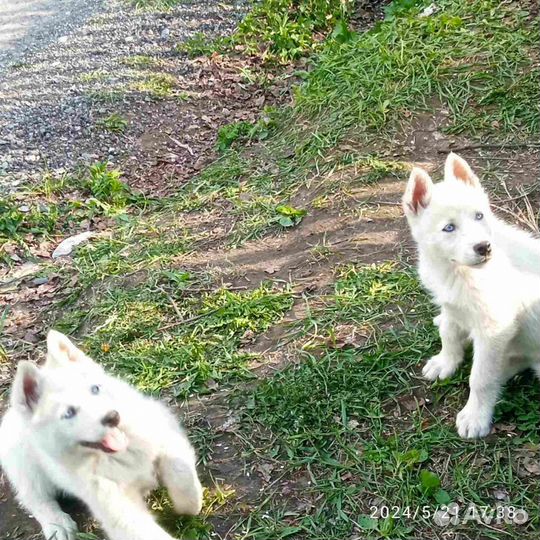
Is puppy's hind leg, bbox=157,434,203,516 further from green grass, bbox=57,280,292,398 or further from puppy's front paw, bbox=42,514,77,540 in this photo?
green grass, bbox=57,280,292,398

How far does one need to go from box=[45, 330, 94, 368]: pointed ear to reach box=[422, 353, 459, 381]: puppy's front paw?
1.92 metres

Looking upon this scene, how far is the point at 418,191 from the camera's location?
3732 mm

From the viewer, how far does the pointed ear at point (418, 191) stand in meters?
3.68

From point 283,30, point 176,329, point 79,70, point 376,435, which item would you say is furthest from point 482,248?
point 79,70

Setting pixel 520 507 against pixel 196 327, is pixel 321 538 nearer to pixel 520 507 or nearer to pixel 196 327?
pixel 520 507

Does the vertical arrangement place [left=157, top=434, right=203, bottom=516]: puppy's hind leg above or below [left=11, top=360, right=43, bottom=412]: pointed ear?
below

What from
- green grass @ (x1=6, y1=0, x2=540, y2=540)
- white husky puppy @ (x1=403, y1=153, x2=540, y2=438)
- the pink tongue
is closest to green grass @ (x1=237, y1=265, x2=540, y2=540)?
green grass @ (x1=6, y1=0, x2=540, y2=540)

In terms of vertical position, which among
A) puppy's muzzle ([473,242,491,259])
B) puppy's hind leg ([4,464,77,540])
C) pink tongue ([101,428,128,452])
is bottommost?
puppy's hind leg ([4,464,77,540])

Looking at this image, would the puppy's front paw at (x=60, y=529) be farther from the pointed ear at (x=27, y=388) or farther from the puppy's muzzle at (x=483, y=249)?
the puppy's muzzle at (x=483, y=249)

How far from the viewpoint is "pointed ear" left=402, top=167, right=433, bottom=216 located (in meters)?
3.68

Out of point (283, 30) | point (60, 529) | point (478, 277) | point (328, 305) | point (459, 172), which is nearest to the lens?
point (478, 277)

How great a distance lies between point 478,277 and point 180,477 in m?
1.79

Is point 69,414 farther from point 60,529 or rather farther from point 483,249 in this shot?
point 483,249

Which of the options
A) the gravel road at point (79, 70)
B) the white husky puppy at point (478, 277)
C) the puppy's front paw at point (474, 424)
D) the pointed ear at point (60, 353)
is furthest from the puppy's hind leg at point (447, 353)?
the gravel road at point (79, 70)
